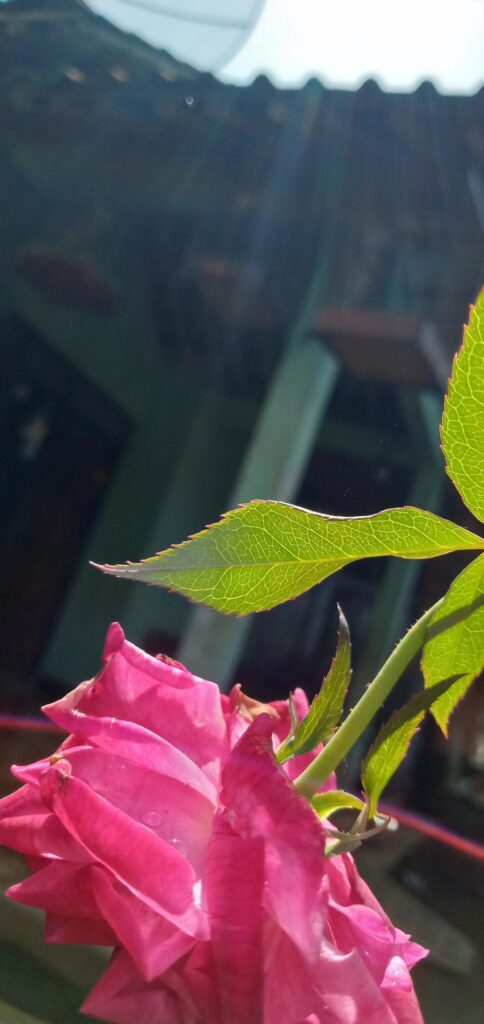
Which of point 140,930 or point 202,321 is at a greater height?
point 202,321

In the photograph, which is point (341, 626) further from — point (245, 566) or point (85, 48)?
point (85, 48)

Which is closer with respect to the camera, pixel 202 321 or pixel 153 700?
pixel 153 700

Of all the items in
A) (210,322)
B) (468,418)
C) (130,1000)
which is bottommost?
(130,1000)

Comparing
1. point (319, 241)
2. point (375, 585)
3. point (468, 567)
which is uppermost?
point (319, 241)

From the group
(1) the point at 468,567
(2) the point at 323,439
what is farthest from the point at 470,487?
(2) the point at 323,439

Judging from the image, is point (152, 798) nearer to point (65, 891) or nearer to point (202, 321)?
point (65, 891)

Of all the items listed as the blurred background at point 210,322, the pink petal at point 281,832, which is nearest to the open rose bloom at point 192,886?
the pink petal at point 281,832

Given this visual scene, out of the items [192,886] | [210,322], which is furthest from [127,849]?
[210,322]
